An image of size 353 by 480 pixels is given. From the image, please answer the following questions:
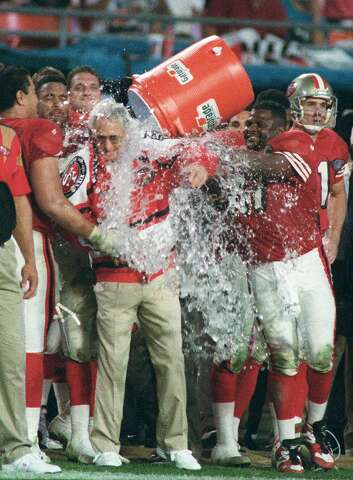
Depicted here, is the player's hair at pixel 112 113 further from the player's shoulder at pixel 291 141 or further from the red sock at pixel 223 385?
the red sock at pixel 223 385

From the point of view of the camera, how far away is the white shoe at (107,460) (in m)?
6.84

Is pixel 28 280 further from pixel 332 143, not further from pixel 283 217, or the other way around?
pixel 332 143

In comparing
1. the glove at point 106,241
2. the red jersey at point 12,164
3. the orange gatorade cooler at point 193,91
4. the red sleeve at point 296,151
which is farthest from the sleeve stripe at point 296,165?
the red jersey at point 12,164

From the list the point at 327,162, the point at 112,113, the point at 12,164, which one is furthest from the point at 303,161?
the point at 12,164

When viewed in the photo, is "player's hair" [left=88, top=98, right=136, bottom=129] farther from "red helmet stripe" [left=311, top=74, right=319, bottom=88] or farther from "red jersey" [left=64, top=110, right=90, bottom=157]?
"red helmet stripe" [left=311, top=74, right=319, bottom=88]

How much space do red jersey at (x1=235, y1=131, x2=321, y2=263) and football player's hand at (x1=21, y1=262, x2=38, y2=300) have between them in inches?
55.0

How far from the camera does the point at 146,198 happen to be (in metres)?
6.95

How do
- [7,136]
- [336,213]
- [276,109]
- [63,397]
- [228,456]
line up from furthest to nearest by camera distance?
1. [276,109]
2. [336,213]
3. [63,397]
4. [228,456]
5. [7,136]

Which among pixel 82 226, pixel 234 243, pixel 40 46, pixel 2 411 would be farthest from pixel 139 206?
pixel 40 46

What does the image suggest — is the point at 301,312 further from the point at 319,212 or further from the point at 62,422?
the point at 62,422

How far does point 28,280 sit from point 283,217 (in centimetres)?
156

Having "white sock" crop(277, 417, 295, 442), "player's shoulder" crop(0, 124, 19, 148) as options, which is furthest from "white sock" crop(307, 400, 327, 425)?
"player's shoulder" crop(0, 124, 19, 148)

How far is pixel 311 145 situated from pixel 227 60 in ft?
2.23

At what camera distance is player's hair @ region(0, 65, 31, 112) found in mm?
7090
